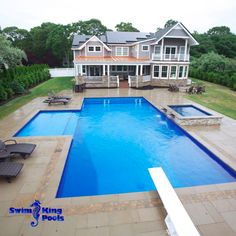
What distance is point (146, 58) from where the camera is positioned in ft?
86.9

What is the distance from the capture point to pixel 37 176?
627 centimetres

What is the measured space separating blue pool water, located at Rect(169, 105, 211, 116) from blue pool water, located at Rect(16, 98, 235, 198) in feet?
5.37

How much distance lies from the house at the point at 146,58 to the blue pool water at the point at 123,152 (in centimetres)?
996

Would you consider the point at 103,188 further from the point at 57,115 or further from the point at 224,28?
the point at 224,28

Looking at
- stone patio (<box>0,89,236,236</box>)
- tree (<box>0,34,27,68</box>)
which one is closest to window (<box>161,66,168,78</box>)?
tree (<box>0,34,27,68</box>)

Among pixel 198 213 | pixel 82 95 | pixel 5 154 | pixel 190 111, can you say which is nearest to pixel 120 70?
pixel 82 95

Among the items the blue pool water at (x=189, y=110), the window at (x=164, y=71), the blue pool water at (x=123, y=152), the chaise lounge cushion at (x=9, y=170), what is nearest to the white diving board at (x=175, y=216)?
the blue pool water at (x=123, y=152)

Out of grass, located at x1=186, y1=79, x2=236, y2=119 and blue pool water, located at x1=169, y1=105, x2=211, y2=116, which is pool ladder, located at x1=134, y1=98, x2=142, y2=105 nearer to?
blue pool water, located at x1=169, y1=105, x2=211, y2=116

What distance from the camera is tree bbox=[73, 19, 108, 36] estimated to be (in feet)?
154

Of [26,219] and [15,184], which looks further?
[15,184]

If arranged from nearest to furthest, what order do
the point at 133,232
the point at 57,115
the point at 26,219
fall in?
the point at 133,232
the point at 26,219
the point at 57,115

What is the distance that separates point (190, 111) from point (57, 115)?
997 cm

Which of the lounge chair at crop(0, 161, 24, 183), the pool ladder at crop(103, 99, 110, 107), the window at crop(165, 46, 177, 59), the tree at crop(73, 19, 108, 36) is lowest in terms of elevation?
the pool ladder at crop(103, 99, 110, 107)

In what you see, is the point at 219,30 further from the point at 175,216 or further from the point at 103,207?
the point at 103,207
